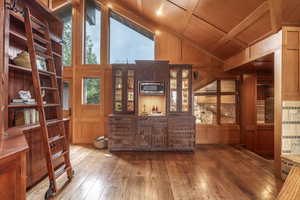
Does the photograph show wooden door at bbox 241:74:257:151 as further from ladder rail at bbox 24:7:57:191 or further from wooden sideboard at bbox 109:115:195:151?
ladder rail at bbox 24:7:57:191

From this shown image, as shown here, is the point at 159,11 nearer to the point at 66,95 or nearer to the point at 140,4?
the point at 140,4

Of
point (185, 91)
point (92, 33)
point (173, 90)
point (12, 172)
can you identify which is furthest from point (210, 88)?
point (12, 172)

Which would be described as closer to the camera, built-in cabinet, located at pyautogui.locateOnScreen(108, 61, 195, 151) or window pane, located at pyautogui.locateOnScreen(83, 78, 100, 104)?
built-in cabinet, located at pyautogui.locateOnScreen(108, 61, 195, 151)

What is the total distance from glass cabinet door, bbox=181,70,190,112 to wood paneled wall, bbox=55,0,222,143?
72 centimetres

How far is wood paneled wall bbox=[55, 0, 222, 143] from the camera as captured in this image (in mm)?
5727

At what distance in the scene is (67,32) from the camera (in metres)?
5.83

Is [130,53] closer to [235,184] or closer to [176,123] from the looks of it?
[176,123]

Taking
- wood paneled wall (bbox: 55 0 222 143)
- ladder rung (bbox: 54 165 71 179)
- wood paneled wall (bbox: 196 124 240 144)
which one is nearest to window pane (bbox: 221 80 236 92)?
wood paneled wall (bbox: 55 0 222 143)

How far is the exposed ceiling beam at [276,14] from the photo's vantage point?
106 inches

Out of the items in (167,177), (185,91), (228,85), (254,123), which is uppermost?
(228,85)

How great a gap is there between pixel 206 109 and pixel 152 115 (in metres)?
2.00

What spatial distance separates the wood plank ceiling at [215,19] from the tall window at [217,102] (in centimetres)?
102

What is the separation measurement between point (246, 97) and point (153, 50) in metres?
3.36

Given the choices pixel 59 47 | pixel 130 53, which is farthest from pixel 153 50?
pixel 59 47
